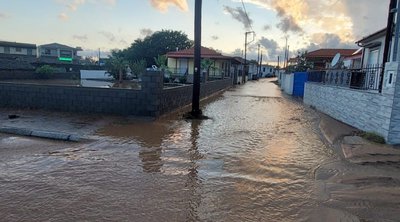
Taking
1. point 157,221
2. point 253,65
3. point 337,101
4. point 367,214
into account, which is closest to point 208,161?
point 157,221

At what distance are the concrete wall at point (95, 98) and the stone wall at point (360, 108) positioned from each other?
688cm

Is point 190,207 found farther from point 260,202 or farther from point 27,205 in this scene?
point 27,205

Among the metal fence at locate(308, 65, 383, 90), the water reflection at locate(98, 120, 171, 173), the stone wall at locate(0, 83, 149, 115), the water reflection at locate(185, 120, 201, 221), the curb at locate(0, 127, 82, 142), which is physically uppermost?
the metal fence at locate(308, 65, 383, 90)

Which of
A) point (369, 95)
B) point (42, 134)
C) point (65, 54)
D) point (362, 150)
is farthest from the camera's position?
point (65, 54)

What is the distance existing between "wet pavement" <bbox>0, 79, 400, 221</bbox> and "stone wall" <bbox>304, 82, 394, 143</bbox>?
1447 millimetres

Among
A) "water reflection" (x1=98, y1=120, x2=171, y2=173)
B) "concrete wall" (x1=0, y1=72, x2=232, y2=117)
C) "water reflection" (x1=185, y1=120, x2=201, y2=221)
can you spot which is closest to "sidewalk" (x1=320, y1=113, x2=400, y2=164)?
"water reflection" (x1=185, y1=120, x2=201, y2=221)

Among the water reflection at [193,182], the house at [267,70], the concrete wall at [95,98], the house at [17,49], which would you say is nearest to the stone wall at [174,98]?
the concrete wall at [95,98]

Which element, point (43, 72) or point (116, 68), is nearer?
point (43, 72)

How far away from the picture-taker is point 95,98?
1161 cm

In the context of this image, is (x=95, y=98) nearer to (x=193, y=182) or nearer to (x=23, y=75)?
(x=193, y=182)

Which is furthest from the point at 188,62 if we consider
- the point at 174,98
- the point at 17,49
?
the point at 17,49

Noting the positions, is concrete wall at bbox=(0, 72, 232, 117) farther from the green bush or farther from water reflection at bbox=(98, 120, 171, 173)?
the green bush

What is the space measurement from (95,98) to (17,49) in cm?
6025

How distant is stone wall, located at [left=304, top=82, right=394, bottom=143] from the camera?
7.88 m
